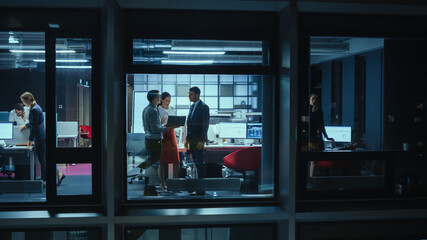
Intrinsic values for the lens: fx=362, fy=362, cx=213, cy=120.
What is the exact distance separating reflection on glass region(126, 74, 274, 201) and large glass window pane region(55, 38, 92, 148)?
418 millimetres

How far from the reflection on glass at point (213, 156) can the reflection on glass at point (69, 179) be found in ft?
1.32

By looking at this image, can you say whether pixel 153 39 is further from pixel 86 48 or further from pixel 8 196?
pixel 8 196

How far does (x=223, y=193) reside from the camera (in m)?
4.24

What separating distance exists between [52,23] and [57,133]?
109 centimetres

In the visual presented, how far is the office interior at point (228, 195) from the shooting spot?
3.44 m

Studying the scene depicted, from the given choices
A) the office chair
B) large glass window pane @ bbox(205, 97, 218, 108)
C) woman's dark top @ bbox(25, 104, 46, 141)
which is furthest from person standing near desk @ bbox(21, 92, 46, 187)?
the office chair

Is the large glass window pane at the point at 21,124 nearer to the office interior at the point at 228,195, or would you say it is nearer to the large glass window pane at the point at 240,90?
the office interior at the point at 228,195

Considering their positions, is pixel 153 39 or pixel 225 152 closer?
pixel 153 39

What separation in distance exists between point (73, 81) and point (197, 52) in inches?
55.5

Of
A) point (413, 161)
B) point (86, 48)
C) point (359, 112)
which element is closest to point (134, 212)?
point (86, 48)

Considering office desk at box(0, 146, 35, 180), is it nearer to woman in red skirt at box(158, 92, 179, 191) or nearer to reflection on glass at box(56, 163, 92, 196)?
woman in red skirt at box(158, 92, 179, 191)

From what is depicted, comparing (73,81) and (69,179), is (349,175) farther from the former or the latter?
(73,81)

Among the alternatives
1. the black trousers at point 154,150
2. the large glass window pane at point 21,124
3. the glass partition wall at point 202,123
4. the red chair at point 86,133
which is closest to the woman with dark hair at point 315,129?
the glass partition wall at point 202,123

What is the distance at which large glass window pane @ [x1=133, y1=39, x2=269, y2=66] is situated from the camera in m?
3.68
